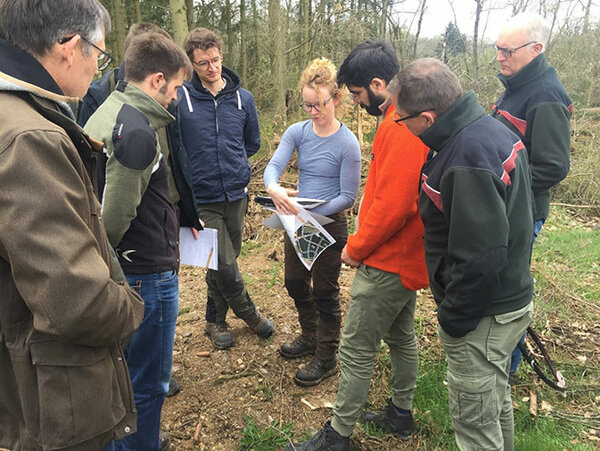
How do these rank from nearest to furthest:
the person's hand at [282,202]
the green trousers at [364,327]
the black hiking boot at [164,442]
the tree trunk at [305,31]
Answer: the green trousers at [364,327] → the black hiking boot at [164,442] → the person's hand at [282,202] → the tree trunk at [305,31]

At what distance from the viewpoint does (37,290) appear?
3.78 feet

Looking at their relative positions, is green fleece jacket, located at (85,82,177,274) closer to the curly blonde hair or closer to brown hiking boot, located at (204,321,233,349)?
the curly blonde hair

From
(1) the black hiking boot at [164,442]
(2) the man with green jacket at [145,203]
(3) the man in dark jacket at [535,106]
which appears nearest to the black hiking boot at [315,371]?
(1) the black hiking boot at [164,442]

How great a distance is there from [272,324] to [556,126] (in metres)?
2.75

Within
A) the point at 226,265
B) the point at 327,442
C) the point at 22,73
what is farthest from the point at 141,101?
the point at 327,442

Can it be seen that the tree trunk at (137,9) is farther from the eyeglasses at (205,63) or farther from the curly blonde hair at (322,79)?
the curly blonde hair at (322,79)

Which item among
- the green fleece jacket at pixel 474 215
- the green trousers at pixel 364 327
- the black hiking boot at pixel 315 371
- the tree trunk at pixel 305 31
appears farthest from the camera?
the tree trunk at pixel 305 31

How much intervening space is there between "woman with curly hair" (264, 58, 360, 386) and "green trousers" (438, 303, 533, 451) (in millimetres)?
1264

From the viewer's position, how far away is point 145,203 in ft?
6.62

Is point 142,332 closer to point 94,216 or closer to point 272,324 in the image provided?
point 94,216

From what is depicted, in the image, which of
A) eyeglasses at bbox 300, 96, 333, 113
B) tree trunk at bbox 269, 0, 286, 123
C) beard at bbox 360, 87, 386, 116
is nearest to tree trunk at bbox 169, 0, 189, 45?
tree trunk at bbox 269, 0, 286, 123

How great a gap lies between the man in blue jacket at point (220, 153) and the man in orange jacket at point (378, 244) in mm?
1283

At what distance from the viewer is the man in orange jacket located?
2070 mm

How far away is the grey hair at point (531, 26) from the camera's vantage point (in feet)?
9.94
